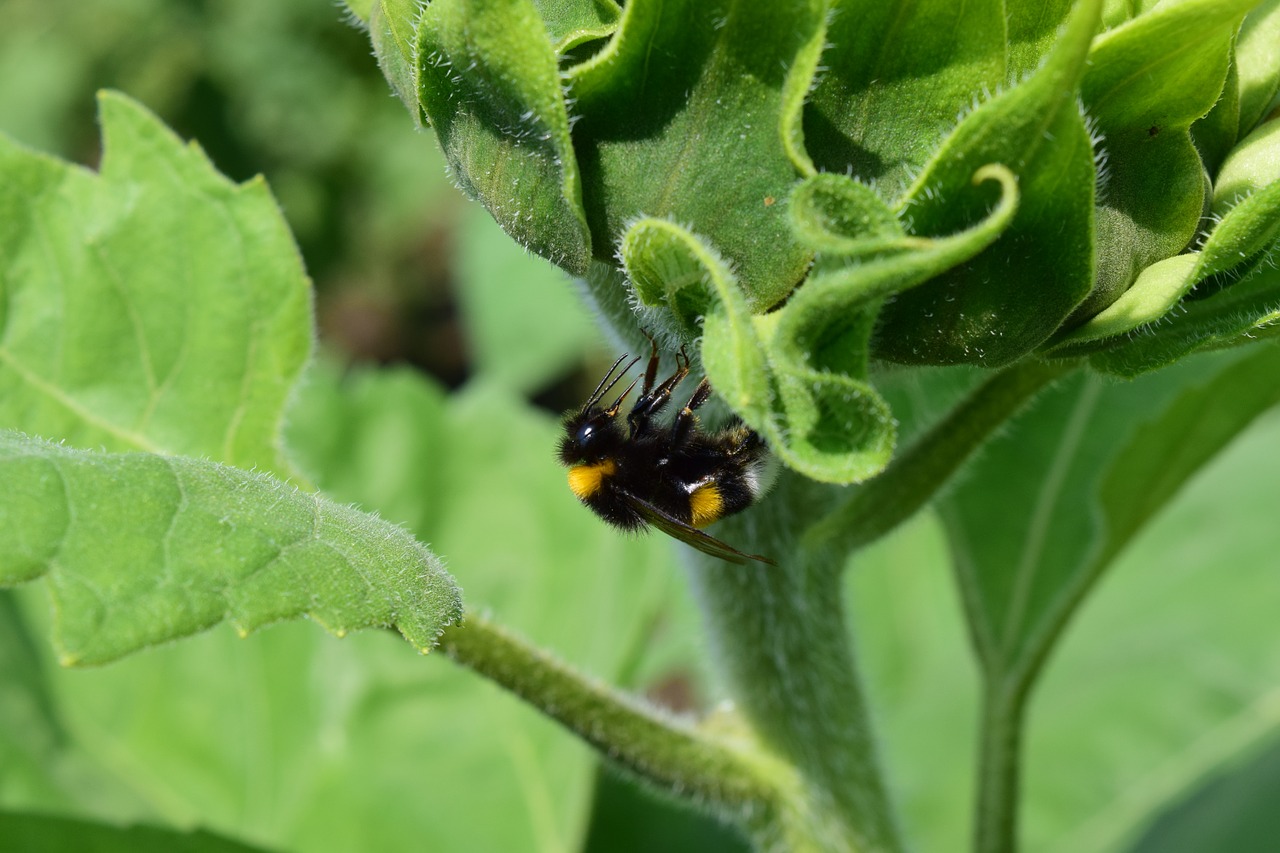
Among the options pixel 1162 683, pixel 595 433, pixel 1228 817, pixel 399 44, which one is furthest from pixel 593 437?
pixel 1162 683

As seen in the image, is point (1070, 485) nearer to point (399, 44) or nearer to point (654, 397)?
point (654, 397)

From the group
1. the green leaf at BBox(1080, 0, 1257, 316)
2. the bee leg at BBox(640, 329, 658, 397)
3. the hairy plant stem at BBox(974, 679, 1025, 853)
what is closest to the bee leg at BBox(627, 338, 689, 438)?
the bee leg at BBox(640, 329, 658, 397)

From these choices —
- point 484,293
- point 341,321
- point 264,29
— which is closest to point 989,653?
point 484,293

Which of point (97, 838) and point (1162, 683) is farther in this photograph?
point (1162, 683)

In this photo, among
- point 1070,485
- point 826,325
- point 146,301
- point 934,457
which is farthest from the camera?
point 1070,485

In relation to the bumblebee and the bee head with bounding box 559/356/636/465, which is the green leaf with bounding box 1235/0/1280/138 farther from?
the bee head with bounding box 559/356/636/465

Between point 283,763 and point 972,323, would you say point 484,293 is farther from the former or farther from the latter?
point 972,323

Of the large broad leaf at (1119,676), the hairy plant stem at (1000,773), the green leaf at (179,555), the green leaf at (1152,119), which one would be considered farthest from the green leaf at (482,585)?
the green leaf at (1152,119)
